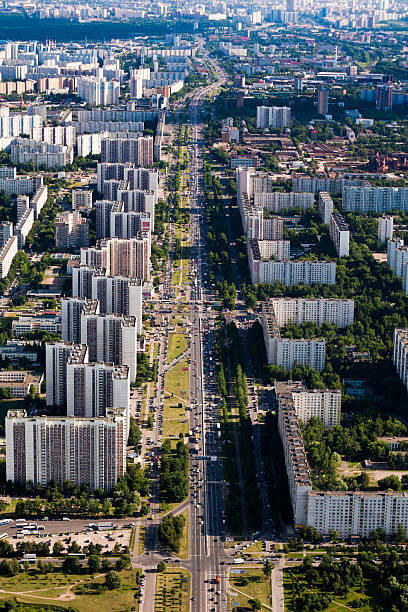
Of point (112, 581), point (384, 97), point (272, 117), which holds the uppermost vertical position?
point (384, 97)

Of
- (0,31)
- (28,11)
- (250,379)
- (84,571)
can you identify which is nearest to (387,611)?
(84,571)

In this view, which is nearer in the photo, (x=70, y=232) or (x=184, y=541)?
(x=184, y=541)

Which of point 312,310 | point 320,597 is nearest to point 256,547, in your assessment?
point 320,597

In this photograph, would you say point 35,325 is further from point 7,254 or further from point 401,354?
point 401,354

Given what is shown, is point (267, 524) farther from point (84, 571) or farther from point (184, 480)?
point (84, 571)

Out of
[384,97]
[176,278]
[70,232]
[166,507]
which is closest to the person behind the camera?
[166,507]

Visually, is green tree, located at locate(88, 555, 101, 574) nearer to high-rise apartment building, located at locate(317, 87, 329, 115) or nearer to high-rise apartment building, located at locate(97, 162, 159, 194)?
high-rise apartment building, located at locate(97, 162, 159, 194)
